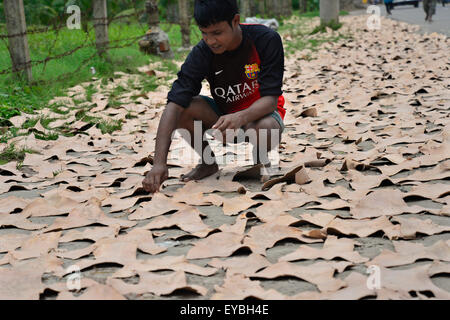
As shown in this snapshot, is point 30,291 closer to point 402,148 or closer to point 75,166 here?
point 75,166

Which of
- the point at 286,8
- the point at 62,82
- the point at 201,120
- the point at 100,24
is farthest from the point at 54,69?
the point at 286,8

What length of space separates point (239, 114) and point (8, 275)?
127 centimetres

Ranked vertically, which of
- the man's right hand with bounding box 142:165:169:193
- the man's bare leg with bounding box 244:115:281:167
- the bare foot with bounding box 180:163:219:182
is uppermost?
the man's bare leg with bounding box 244:115:281:167

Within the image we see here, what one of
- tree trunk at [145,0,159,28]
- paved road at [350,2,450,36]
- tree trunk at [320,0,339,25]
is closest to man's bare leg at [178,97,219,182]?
tree trunk at [145,0,159,28]

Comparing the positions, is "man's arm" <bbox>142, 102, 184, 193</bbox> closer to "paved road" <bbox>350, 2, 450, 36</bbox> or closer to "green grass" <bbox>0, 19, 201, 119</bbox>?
"green grass" <bbox>0, 19, 201, 119</bbox>

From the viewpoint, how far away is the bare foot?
2729mm

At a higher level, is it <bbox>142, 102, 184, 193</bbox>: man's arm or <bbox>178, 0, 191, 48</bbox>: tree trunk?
<bbox>178, 0, 191, 48</bbox>: tree trunk

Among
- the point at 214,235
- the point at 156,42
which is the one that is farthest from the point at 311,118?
the point at 156,42

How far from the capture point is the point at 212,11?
7.65 ft

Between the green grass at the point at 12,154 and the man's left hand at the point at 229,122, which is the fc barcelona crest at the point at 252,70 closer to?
the man's left hand at the point at 229,122

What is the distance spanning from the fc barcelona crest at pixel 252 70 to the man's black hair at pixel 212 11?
0.32m

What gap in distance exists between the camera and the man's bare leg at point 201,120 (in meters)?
2.66

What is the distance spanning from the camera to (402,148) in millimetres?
2906

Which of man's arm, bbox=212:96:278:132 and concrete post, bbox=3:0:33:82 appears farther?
concrete post, bbox=3:0:33:82
